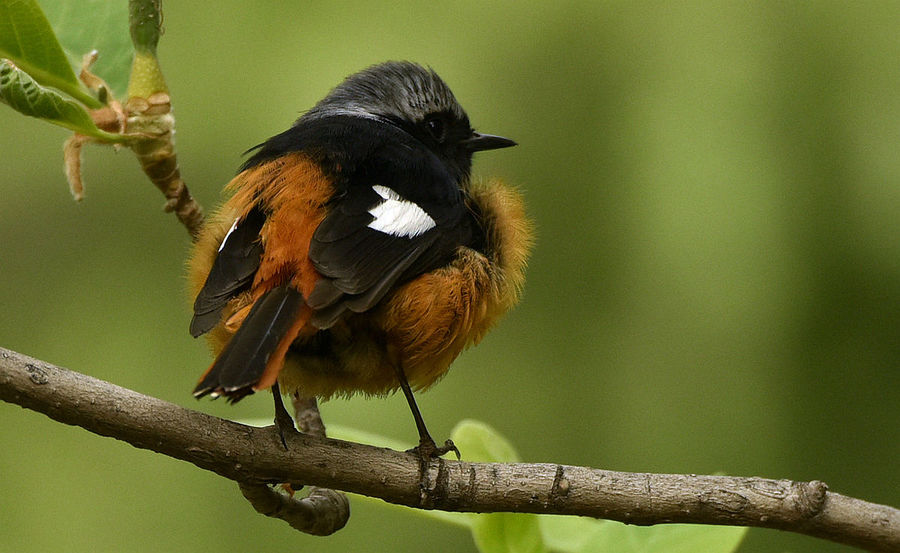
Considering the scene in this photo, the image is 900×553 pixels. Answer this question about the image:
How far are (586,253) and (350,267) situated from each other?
200cm

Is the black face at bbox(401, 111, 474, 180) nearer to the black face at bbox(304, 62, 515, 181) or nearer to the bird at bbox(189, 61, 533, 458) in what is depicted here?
the black face at bbox(304, 62, 515, 181)

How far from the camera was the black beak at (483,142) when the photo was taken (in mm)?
2961

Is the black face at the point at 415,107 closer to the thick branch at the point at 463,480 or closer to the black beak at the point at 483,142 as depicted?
the black beak at the point at 483,142

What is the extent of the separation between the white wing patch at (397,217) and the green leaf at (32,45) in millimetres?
625

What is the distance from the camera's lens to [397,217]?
2.21 metres

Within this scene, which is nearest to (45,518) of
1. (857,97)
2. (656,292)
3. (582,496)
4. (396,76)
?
(396,76)

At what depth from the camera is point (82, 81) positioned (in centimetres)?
202

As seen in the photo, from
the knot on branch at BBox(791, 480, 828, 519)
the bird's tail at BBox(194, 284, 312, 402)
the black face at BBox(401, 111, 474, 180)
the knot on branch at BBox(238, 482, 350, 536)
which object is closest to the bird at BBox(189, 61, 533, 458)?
the bird's tail at BBox(194, 284, 312, 402)

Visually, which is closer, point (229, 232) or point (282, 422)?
point (282, 422)

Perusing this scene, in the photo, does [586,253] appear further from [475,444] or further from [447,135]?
[475,444]

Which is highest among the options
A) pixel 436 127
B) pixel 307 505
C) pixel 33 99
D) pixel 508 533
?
pixel 33 99

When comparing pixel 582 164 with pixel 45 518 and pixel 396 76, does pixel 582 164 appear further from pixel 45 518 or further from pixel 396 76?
pixel 45 518

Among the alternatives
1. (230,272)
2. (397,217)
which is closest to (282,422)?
(230,272)

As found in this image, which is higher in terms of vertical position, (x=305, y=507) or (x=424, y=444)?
(x=424, y=444)
